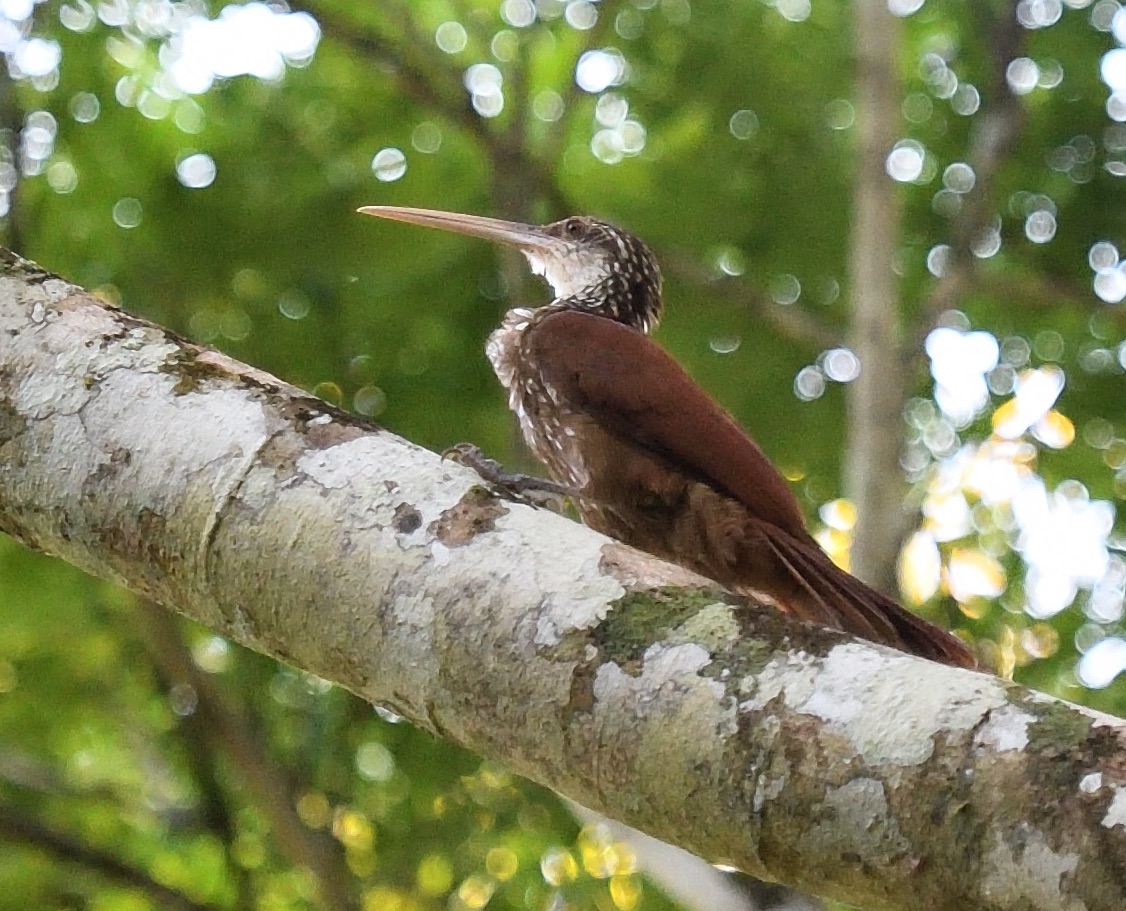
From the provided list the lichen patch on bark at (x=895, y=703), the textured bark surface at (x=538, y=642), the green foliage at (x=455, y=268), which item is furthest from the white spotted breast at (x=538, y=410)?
the lichen patch on bark at (x=895, y=703)

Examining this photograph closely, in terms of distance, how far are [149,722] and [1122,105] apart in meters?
4.34

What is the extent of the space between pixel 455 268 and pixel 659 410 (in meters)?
1.88

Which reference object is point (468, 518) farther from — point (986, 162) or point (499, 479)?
point (986, 162)

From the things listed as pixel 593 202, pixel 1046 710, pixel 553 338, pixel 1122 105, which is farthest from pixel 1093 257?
pixel 1046 710

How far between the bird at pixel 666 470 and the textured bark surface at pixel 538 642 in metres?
0.87

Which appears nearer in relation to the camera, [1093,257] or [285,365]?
[285,365]

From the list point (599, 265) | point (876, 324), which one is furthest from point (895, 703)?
point (599, 265)

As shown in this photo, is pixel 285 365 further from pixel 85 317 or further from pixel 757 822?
pixel 757 822

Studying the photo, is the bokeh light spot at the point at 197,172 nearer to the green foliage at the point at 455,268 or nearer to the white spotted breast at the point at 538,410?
the green foliage at the point at 455,268

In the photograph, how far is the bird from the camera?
2.61m

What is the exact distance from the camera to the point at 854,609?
8.27ft

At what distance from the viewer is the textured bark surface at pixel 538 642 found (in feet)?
4.25

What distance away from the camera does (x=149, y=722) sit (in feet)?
18.5

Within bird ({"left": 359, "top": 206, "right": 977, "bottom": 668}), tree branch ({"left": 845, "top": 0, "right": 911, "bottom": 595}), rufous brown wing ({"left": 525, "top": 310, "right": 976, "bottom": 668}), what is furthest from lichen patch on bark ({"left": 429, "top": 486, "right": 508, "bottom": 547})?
tree branch ({"left": 845, "top": 0, "right": 911, "bottom": 595})
